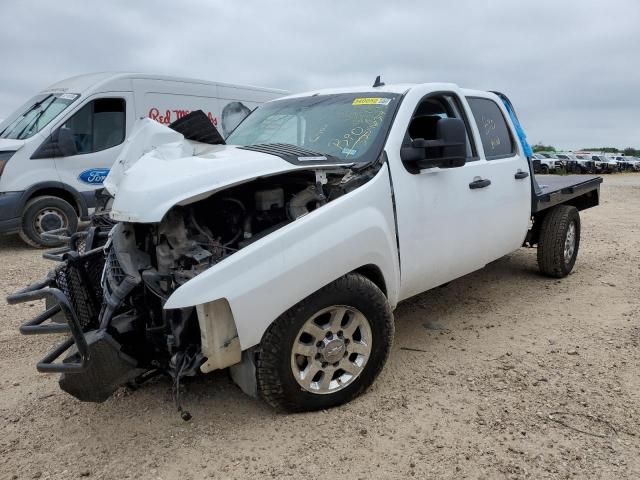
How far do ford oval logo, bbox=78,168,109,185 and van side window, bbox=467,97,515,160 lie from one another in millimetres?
5980

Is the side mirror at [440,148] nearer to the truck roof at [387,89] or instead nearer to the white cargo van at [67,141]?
the truck roof at [387,89]

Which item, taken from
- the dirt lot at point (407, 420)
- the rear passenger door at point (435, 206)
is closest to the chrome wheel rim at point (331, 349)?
the dirt lot at point (407, 420)

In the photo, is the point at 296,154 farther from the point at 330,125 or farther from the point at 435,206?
the point at 435,206

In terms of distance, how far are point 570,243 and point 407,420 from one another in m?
3.79

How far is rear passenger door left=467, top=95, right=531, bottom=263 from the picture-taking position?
4.33 metres

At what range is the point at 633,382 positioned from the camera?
11.1 feet


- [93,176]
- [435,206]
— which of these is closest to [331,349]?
[435,206]

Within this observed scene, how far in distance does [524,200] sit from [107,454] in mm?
3862

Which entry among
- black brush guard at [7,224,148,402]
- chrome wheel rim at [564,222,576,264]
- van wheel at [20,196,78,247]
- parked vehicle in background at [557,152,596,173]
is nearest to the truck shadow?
van wheel at [20,196,78,247]

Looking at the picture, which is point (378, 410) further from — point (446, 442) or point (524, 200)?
point (524, 200)

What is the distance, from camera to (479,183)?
4082mm

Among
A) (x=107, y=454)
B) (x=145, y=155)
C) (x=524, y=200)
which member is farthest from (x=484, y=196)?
(x=107, y=454)

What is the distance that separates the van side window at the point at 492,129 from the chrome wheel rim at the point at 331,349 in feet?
A: 6.87

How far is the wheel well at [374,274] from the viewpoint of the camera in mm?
3230
